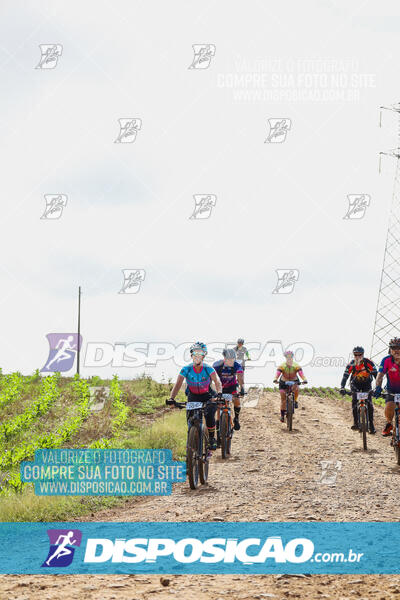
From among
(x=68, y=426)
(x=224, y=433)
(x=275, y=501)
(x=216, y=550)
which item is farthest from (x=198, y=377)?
(x=68, y=426)

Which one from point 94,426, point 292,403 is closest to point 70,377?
point 94,426

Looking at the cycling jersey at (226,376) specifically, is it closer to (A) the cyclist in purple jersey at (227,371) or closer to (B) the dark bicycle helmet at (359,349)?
(A) the cyclist in purple jersey at (227,371)

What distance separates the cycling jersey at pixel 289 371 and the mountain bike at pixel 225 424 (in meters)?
5.44

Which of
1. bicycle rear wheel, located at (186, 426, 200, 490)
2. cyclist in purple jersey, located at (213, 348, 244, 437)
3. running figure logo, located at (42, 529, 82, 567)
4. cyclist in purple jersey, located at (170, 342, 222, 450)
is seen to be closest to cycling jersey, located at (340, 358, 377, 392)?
cyclist in purple jersey, located at (213, 348, 244, 437)

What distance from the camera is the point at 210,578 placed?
713cm

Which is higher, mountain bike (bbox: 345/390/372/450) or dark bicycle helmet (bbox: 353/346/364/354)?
dark bicycle helmet (bbox: 353/346/364/354)

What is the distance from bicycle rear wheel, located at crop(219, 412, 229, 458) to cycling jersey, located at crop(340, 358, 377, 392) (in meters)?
→ 3.66

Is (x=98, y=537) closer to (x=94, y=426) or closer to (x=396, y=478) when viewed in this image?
(x=396, y=478)

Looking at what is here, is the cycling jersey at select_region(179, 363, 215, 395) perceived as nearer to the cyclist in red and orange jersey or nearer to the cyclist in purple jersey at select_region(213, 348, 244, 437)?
the cyclist in purple jersey at select_region(213, 348, 244, 437)

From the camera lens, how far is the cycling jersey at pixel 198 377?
12.7 metres

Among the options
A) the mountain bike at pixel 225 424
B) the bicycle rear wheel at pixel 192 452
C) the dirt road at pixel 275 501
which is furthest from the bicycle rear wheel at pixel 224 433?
the bicycle rear wheel at pixel 192 452

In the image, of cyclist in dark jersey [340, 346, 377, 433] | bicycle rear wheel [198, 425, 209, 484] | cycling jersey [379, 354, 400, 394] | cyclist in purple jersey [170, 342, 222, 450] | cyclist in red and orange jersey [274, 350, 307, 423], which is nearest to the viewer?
bicycle rear wheel [198, 425, 209, 484]

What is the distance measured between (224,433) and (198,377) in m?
3.39

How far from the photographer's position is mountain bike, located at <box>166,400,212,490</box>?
471 inches
